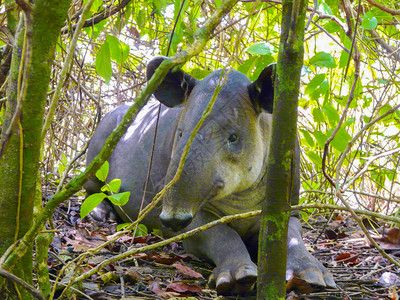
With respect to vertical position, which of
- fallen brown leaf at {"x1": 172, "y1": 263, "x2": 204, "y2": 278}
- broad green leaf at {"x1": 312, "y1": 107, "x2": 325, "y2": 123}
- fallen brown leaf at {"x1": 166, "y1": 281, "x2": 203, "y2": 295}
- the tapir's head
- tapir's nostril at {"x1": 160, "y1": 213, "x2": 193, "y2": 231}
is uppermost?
broad green leaf at {"x1": 312, "y1": 107, "x2": 325, "y2": 123}

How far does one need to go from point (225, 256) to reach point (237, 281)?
317mm

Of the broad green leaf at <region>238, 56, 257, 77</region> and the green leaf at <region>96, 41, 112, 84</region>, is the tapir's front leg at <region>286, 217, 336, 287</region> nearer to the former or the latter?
the broad green leaf at <region>238, 56, 257, 77</region>

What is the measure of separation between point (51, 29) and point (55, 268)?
132 centimetres

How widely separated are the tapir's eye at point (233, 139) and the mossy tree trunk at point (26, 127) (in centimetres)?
133

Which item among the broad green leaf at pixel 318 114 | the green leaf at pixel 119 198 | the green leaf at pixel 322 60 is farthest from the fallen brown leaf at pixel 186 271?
the broad green leaf at pixel 318 114

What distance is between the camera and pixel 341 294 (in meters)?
2.36

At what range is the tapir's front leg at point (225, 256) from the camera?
2318mm

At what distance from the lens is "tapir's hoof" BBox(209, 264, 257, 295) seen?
2.30 m

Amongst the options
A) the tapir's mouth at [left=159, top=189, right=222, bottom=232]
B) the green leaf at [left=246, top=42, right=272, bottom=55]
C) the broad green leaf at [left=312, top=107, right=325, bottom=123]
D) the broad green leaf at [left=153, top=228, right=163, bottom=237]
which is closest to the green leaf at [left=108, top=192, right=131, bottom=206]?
the tapir's mouth at [left=159, top=189, right=222, bottom=232]

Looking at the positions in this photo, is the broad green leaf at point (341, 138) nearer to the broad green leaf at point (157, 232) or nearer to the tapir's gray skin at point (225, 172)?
the tapir's gray skin at point (225, 172)

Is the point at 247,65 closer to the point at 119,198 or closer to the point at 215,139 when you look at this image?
the point at 215,139

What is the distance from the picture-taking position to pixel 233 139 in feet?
8.70

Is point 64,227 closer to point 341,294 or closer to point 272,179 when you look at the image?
point 341,294

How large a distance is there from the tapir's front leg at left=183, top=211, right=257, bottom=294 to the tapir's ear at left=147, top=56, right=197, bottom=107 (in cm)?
70
